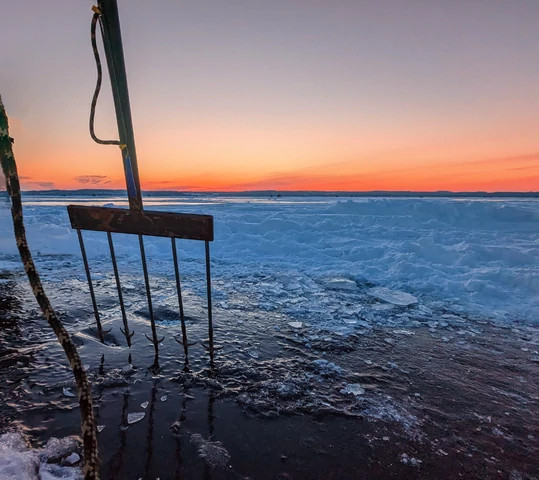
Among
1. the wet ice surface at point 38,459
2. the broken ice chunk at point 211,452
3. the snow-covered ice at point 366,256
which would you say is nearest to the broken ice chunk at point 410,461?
the broken ice chunk at point 211,452

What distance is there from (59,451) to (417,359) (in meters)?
3.41

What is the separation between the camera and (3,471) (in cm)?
187

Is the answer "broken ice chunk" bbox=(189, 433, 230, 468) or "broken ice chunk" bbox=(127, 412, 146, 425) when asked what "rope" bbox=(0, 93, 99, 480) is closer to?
"broken ice chunk" bbox=(189, 433, 230, 468)

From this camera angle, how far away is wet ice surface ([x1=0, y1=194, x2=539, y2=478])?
7.06 feet

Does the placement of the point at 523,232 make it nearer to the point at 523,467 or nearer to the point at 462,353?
the point at 462,353

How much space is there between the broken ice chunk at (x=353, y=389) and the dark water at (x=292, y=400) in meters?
0.03

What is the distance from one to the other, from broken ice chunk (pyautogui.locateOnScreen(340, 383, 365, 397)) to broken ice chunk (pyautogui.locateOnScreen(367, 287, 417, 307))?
290 cm

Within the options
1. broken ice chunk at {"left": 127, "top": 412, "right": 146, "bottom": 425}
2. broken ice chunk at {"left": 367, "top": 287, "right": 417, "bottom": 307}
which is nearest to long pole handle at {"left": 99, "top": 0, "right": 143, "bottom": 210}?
broken ice chunk at {"left": 127, "top": 412, "right": 146, "bottom": 425}

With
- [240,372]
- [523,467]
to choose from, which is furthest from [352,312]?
[523,467]

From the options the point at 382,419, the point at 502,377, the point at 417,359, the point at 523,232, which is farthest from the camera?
the point at 523,232

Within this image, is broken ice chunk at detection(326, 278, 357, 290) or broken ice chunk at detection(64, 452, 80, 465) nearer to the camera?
broken ice chunk at detection(64, 452, 80, 465)

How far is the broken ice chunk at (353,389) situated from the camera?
291 centimetres

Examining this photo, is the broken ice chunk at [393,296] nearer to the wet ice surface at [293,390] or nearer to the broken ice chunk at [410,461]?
the wet ice surface at [293,390]

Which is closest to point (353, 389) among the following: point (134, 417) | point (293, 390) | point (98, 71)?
point (293, 390)
